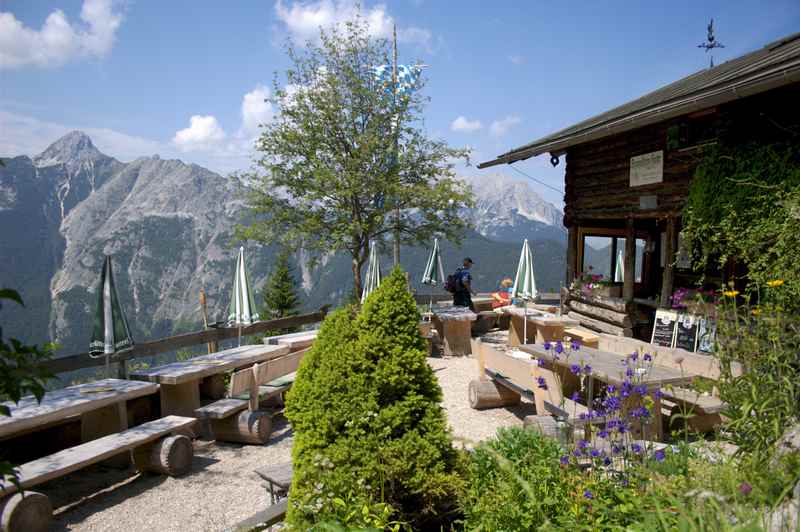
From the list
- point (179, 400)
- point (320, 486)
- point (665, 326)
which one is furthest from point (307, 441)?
point (665, 326)

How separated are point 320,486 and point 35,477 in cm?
282

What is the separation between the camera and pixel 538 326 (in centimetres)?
967

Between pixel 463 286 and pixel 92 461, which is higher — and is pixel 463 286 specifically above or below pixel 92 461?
above

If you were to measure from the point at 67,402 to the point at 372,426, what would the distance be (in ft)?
12.4

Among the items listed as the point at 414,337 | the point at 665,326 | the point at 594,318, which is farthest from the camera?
the point at 594,318

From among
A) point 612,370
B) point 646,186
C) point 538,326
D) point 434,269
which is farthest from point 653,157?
point 434,269

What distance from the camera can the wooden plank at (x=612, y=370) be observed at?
438 cm

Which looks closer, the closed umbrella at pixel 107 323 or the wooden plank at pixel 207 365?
the closed umbrella at pixel 107 323

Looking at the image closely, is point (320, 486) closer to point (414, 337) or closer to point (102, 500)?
point (414, 337)

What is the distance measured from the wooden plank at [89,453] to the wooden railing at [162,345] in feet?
2.52

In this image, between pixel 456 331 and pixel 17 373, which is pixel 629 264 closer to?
pixel 456 331

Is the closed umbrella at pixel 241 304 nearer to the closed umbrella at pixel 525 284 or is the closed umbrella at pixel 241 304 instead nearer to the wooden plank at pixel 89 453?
the wooden plank at pixel 89 453

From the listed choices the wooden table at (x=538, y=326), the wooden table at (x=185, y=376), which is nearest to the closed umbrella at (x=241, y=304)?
the wooden table at (x=185, y=376)

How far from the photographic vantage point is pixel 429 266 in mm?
13766
